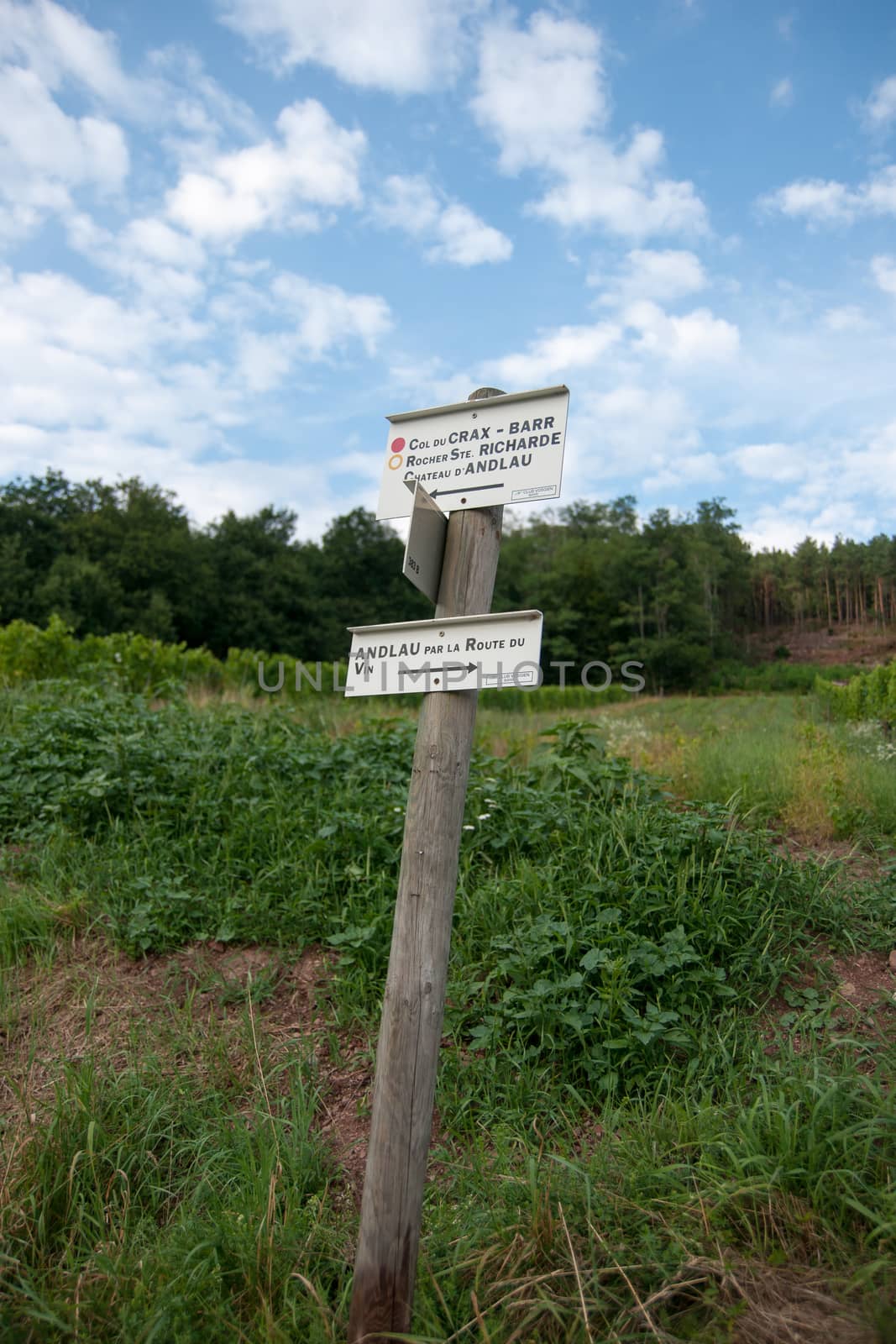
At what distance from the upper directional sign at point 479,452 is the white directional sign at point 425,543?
49 millimetres

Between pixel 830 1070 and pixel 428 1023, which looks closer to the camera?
pixel 428 1023

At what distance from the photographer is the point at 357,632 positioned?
2.50m

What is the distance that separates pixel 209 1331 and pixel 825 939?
2.88 m

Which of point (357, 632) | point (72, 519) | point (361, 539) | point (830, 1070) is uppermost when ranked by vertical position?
point (361, 539)

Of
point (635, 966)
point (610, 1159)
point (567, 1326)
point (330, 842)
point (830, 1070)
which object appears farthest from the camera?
point (330, 842)

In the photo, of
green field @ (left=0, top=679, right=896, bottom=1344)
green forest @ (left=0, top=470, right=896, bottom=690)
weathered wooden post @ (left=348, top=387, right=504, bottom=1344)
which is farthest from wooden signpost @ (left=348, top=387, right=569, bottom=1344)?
green forest @ (left=0, top=470, right=896, bottom=690)

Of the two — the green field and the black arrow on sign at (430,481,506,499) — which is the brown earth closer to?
the green field

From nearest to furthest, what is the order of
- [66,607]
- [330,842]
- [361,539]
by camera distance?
[330,842] → [66,607] → [361,539]

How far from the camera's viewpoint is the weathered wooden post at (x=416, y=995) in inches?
78.6

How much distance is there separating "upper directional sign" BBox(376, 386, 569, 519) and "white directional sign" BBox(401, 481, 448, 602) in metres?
0.05

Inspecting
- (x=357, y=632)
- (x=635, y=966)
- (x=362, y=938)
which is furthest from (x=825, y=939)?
(x=357, y=632)

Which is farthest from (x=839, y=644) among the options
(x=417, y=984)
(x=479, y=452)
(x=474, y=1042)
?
(x=417, y=984)

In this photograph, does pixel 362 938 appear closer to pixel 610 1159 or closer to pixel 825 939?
pixel 610 1159

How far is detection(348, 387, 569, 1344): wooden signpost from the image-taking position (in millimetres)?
1997
